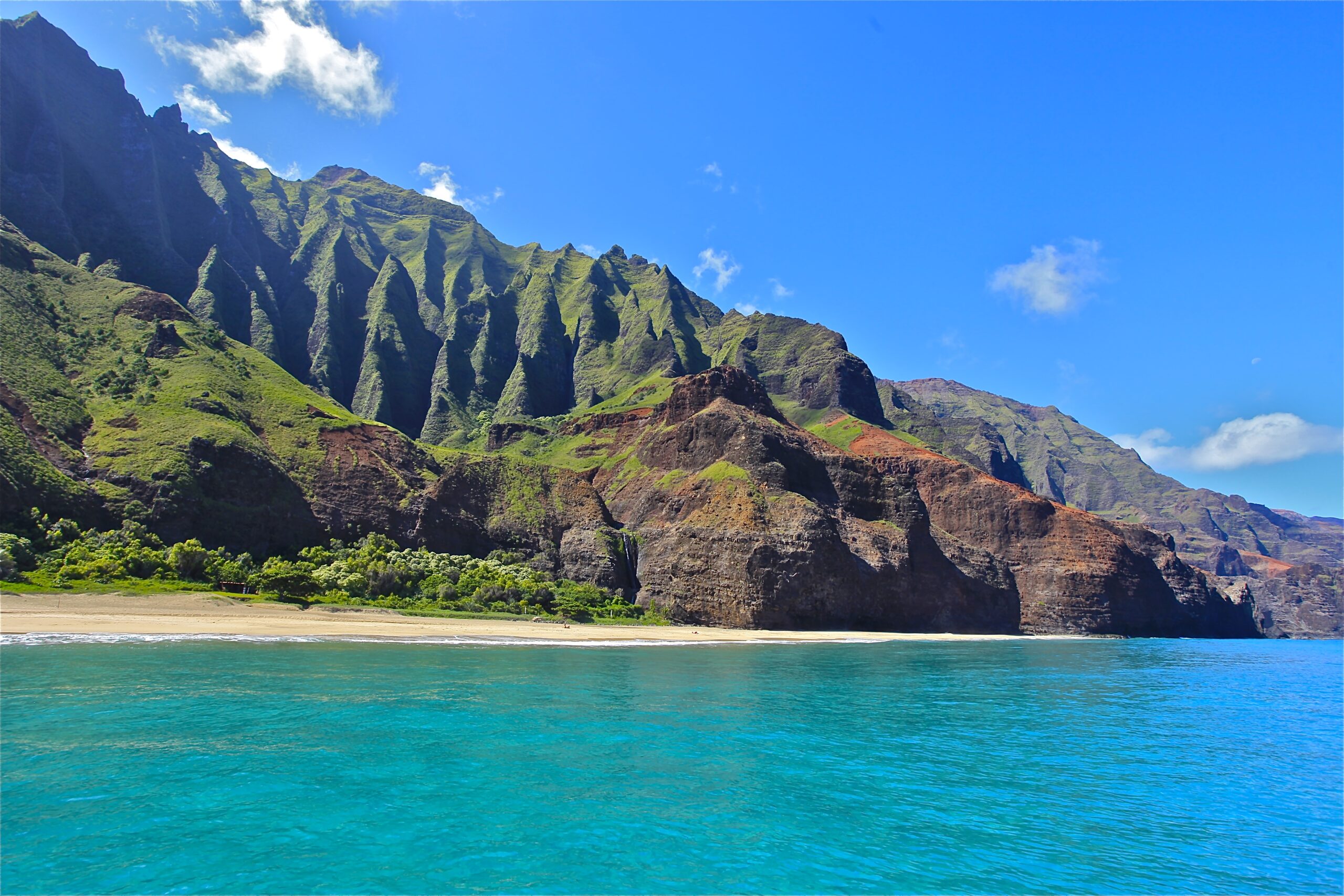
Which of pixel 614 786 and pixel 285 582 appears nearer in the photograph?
pixel 614 786

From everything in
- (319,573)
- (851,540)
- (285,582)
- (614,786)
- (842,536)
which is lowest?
(614,786)

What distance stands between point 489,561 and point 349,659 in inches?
2209

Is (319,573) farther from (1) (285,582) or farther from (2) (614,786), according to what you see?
(2) (614,786)

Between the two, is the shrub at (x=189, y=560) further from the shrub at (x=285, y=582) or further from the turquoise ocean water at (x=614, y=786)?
the turquoise ocean water at (x=614, y=786)

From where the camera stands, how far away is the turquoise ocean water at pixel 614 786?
15133 millimetres

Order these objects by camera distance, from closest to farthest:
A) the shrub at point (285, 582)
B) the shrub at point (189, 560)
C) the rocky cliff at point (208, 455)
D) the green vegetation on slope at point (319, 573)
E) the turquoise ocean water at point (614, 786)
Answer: the turquoise ocean water at point (614, 786)
the green vegetation on slope at point (319, 573)
the shrub at point (189, 560)
the shrub at point (285, 582)
the rocky cliff at point (208, 455)

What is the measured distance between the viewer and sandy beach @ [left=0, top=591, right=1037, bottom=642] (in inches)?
2079

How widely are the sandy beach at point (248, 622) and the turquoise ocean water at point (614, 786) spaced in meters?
9.83

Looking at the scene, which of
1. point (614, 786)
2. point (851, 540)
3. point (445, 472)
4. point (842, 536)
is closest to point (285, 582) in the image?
point (445, 472)

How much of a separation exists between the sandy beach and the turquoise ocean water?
9826 mm

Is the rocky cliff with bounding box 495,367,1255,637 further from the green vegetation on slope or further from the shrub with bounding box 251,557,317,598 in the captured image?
the shrub with bounding box 251,557,317,598

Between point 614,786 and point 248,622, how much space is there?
53537 millimetres

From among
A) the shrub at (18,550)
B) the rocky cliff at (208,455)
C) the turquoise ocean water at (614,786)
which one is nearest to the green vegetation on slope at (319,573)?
the shrub at (18,550)

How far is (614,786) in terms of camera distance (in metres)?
21.2
